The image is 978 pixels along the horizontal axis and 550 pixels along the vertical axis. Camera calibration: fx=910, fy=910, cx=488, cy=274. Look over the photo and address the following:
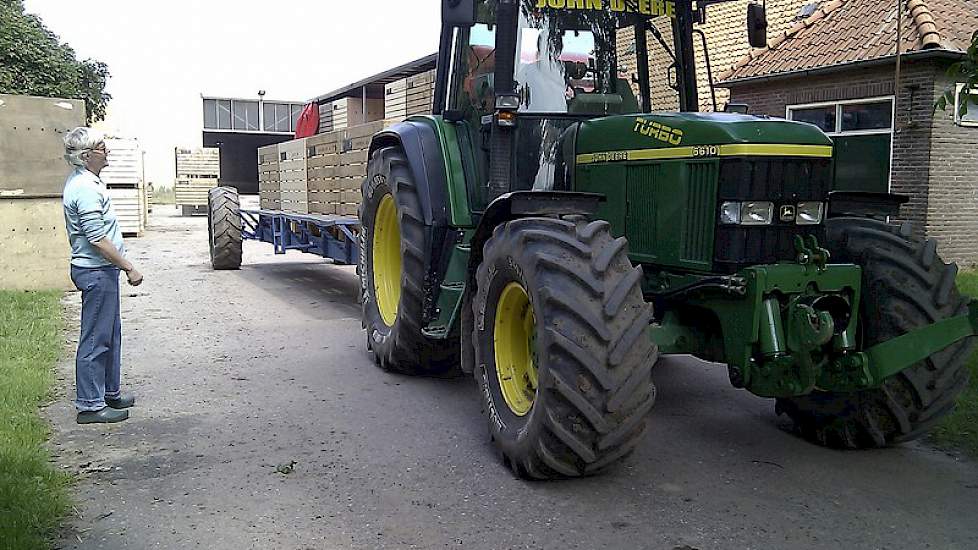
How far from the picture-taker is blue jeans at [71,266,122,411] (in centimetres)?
563

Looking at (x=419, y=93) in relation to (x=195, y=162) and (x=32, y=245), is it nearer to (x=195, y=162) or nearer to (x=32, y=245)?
(x=32, y=245)

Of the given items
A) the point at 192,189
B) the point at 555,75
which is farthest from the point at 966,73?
the point at 192,189

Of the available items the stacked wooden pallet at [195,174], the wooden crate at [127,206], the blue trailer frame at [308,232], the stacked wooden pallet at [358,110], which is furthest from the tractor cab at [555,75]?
the stacked wooden pallet at [195,174]

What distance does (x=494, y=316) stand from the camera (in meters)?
5.02

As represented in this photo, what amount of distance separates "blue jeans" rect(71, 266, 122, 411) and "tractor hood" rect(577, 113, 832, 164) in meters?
3.12

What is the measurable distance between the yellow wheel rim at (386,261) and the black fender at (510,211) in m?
1.99

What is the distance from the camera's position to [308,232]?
36.2 feet

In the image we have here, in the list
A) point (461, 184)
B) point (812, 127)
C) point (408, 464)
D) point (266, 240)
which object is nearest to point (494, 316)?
point (408, 464)

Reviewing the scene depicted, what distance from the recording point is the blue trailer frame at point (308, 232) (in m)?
9.51

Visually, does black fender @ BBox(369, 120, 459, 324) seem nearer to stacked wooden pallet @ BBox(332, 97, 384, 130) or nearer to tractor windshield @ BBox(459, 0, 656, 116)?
tractor windshield @ BBox(459, 0, 656, 116)

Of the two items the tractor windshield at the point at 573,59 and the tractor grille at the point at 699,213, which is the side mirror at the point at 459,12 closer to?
the tractor windshield at the point at 573,59

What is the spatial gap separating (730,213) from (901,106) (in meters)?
10.4

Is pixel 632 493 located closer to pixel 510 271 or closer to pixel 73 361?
pixel 510 271

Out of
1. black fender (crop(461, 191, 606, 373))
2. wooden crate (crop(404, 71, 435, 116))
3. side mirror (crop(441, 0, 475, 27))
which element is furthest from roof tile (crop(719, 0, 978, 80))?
side mirror (crop(441, 0, 475, 27))
